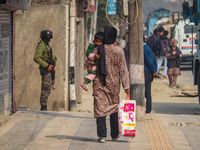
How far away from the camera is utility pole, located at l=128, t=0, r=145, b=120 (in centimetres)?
835

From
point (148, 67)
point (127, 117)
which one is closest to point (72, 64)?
point (148, 67)

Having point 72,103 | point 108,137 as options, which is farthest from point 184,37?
point 108,137

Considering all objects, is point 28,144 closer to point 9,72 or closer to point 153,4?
point 9,72

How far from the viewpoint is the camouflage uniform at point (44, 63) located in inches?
383

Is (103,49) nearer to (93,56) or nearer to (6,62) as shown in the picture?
(93,56)

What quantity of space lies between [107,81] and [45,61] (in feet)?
11.6

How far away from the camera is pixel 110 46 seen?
6.73 metres

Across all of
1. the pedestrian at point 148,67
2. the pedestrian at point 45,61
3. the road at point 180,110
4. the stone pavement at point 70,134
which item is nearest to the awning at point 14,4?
the pedestrian at point 45,61

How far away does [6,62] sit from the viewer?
30.9 feet

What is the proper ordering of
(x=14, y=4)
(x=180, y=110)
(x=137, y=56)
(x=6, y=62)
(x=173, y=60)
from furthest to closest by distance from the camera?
(x=173, y=60) < (x=180, y=110) < (x=6, y=62) < (x=137, y=56) < (x=14, y=4)

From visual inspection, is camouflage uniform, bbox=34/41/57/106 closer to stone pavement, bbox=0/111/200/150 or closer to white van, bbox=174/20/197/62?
stone pavement, bbox=0/111/200/150

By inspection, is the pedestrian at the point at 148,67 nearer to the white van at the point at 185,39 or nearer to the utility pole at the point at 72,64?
the utility pole at the point at 72,64

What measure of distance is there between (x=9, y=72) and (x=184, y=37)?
55.5 feet

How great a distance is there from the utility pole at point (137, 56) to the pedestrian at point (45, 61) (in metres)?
2.18
